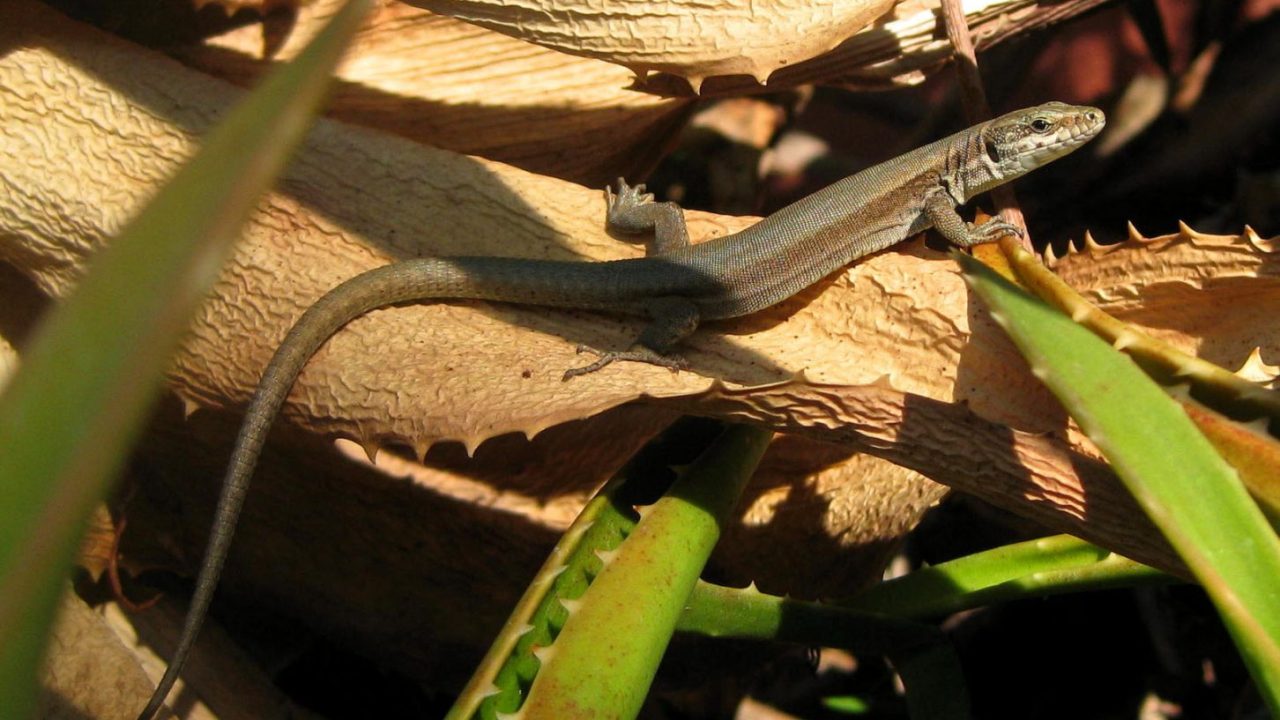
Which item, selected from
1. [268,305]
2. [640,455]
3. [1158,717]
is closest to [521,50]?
[268,305]

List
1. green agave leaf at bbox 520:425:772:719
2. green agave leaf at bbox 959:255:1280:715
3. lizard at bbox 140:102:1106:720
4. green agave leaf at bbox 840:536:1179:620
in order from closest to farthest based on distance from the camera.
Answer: green agave leaf at bbox 959:255:1280:715
green agave leaf at bbox 520:425:772:719
green agave leaf at bbox 840:536:1179:620
lizard at bbox 140:102:1106:720

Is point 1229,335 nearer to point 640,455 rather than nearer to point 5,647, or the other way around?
point 640,455

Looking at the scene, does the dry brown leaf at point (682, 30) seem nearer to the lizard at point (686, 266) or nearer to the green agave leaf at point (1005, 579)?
the lizard at point (686, 266)

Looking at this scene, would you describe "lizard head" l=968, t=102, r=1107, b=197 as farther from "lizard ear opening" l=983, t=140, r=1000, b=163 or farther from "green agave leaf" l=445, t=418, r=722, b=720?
"green agave leaf" l=445, t=418, r=722, b=720

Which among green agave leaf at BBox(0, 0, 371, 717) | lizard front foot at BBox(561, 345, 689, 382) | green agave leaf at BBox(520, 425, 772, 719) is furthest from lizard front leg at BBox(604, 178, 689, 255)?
green agave leaf at BBox(0, 0, 371, 717)

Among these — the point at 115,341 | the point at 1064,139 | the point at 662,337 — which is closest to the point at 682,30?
the point at 662,337
